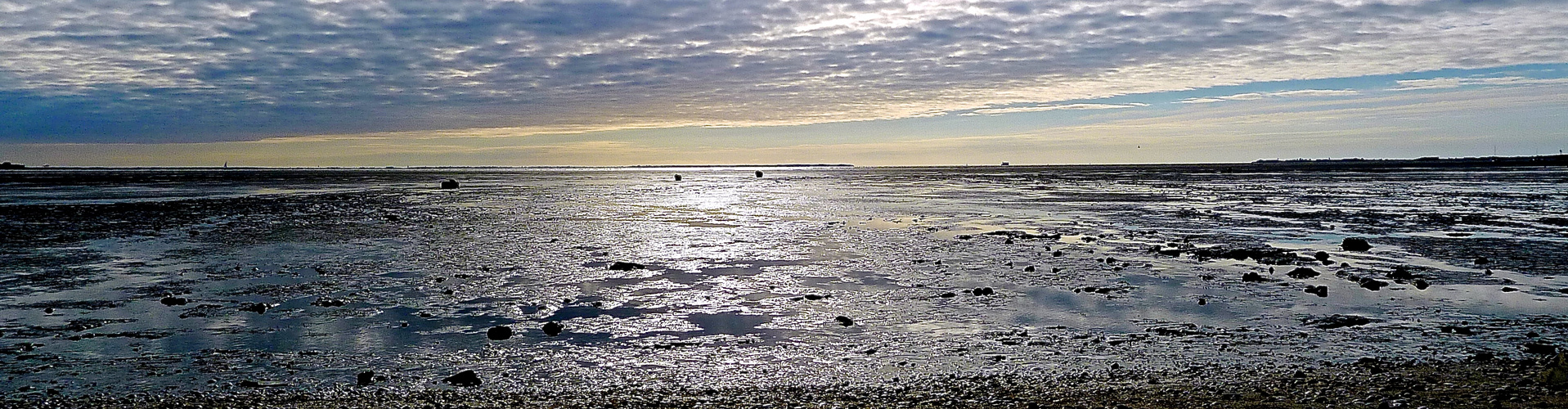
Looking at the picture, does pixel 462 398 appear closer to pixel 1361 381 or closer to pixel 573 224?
pixel 1361 381

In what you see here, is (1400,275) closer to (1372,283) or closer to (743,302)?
(1372,283)

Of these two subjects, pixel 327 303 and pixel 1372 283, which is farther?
pixel 1372 283

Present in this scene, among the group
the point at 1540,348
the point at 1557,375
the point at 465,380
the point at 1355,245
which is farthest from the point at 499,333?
the point at 1355,245

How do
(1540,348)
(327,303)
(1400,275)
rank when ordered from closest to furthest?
(1540,348) < (327,303) < (1400,275)

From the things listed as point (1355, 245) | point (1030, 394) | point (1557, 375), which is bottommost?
point (1355, 245)

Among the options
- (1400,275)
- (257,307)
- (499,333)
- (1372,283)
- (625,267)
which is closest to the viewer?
(499,333)

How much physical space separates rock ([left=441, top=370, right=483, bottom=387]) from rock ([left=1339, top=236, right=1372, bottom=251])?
806 inches

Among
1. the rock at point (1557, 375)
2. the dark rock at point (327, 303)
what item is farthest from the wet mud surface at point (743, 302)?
the rock at point (1557, 375)

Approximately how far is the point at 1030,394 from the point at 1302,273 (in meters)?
11.0

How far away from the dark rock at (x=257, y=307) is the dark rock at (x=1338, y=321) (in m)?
14.4

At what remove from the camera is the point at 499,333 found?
455 inches

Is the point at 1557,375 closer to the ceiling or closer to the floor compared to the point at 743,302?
closer to the ceiling

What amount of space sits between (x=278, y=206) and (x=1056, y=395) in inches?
1663

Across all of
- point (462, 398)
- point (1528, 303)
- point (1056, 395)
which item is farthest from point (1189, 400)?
point (1528, 303)
